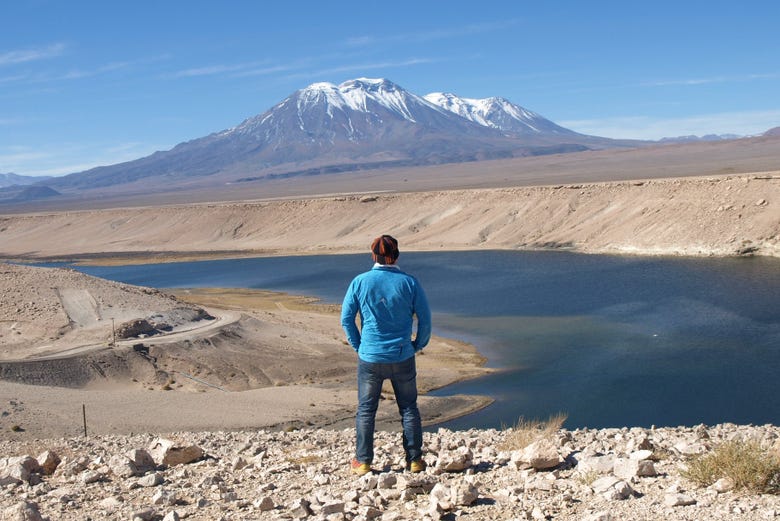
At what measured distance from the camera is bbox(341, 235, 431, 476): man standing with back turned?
21.2 feet

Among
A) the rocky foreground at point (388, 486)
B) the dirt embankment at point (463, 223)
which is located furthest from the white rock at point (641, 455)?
the dirt embankment at point (463, 223)

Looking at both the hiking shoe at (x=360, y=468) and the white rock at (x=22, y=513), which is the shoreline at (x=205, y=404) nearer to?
the hiking shoe at (x=360, y=468)

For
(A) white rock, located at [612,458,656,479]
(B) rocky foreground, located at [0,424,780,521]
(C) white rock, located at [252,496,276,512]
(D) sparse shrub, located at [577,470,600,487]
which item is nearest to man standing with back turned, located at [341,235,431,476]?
(B) rocky foreground, located at [0,424,780,521]

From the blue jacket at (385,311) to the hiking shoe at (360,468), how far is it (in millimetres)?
872

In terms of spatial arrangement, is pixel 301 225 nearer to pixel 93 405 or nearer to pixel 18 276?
pixel 18 276

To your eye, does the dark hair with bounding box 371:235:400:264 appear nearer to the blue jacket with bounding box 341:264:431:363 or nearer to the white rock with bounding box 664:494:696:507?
the blue jacket with bounding box 341:264:431:363

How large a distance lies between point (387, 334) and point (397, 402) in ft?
1.85

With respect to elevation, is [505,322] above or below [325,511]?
below

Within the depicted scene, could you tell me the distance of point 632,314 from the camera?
27484 mm

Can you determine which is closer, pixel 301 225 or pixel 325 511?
pixel 325 511

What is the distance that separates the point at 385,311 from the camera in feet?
21.2

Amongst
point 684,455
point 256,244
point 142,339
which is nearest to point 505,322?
point 142,339

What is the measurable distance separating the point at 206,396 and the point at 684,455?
1382cm

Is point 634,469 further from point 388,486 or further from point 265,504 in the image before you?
point 265,504
